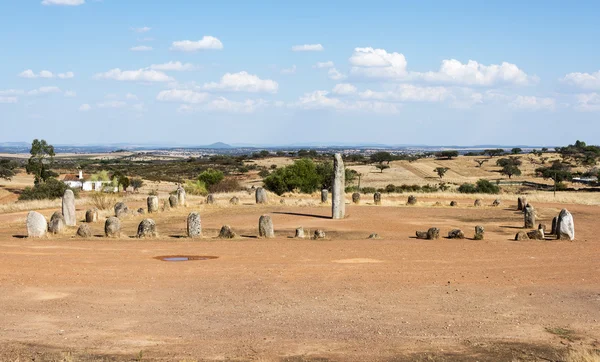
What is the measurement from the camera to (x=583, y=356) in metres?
10.2

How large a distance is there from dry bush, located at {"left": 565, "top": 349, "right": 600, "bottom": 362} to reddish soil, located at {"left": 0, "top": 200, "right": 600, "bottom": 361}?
346mm

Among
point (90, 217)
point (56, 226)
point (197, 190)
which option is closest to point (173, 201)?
point (90, 217)

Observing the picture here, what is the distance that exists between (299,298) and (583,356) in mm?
6490

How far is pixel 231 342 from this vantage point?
11555 millimetres

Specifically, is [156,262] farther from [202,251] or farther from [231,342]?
[231,342]

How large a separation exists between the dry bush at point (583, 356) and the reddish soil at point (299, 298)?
13.6 inches

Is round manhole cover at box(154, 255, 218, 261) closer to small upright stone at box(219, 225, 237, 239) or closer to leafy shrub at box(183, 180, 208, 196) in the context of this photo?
small upright stone at box(219, 225, 237, 239)

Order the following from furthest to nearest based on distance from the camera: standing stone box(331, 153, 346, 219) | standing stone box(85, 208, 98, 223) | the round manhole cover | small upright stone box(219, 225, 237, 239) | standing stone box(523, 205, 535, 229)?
standing stone box(331, 153, 346, 219)
standing stone box(85, 208, 98, 223)
standing stone box(523, 205, 535, 229)
small upright stone box(219, 225, 237, 239)
the round manhole cover

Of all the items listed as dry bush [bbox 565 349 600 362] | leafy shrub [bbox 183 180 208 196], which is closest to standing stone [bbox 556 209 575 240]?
dry bush [bbox 565 349 600 362]

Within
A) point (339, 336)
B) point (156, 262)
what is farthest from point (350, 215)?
point (339, 336)

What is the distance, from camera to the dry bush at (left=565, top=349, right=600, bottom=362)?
9969mm

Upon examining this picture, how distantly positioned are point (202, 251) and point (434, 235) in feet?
A: 27.4

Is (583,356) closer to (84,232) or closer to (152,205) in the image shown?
(84,232)

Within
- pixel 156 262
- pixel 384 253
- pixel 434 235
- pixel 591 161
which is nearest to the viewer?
pixel 156 262
